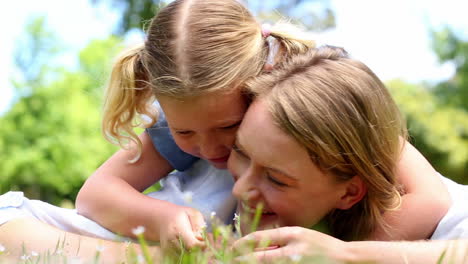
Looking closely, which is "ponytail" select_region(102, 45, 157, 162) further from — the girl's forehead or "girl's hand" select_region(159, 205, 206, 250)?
"girl's hand" select_region(159, 205, 206, 250)

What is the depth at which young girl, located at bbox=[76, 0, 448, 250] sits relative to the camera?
279 cm

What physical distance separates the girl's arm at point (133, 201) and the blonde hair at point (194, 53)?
288 millimetres

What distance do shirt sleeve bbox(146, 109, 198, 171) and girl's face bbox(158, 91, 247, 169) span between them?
379 millimetres

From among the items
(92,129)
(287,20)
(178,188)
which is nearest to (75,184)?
(92,129)

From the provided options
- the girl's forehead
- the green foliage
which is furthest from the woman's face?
the green foliage

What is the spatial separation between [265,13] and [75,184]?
4.42 metres

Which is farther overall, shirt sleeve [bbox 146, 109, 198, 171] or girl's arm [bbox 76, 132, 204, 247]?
shirt sleeve [bbox 146, 109, 198, 171]

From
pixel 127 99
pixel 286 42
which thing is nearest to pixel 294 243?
pixel 286 42

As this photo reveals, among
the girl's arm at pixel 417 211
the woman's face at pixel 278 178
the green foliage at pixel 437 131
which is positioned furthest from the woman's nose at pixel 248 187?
the green foliage at pixel 437 131

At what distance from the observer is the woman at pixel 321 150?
103 inches

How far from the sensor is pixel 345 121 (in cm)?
265

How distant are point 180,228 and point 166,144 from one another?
0.82 meters

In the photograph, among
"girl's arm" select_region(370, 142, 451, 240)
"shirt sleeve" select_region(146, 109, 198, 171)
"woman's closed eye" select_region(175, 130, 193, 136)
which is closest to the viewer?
"girl's arm" select_region(370, 142, 451, 240)

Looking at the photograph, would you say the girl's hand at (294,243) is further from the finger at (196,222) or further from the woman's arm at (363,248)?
the finger at (196,222)
